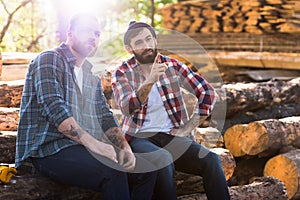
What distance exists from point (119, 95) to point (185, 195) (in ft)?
2.84

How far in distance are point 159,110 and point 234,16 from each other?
6862 mm

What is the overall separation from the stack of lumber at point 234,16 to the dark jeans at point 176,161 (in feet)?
19.4

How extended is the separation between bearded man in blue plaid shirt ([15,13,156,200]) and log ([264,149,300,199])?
2042mm

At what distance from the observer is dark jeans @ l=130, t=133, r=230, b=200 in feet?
9.87

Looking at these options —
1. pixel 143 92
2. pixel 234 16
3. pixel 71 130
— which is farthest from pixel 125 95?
pixel 234 16

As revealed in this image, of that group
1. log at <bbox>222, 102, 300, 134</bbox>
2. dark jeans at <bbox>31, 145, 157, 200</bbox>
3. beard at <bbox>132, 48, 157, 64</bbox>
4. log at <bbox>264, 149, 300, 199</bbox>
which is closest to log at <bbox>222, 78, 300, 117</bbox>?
log at <bbox>222, 102, 300, 134</bbox>

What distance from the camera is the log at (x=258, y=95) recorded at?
5.40 meters

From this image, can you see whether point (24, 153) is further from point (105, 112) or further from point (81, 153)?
point (105, 112)

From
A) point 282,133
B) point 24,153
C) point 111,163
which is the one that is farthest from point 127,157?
point 282,133

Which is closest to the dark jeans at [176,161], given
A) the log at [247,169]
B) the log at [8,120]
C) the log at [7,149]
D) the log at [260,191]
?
the log at [260,191]

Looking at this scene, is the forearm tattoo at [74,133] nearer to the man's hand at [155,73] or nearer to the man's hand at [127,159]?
the man's hand at [127,159]

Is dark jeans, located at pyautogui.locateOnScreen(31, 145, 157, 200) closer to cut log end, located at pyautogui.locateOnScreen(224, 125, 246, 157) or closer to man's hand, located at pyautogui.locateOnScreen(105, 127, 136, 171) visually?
man's hand, located at pyautogui.locateOnScreen(105, 127, 136, 171)

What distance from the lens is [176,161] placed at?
3307mm

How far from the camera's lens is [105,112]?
321 centimetres
